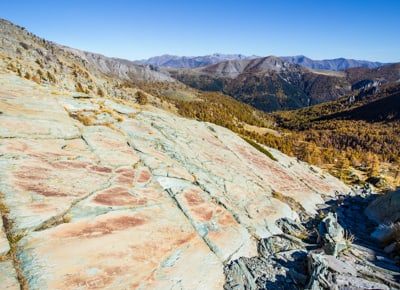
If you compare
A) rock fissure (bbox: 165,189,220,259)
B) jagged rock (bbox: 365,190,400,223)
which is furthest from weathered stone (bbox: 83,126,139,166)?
jagged rock (bbox: 365,190,400,223)

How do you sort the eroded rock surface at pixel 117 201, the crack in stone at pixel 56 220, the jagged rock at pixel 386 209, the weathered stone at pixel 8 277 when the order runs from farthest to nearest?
the jagged rock at pixel 386 209
the crack in stone at pixel 56 220
the eroded rock surface at pixel 117 201
the weathered stone at pixel 8 277

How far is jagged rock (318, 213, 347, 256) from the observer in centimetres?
1043

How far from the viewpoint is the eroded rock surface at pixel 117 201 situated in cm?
647

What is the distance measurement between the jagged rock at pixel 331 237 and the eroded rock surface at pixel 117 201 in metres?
2.09

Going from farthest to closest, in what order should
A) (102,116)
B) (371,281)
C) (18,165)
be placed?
(102,116)
(18,165)
(371,281)

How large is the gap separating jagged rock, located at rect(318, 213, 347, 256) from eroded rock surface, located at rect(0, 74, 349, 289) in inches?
82.3

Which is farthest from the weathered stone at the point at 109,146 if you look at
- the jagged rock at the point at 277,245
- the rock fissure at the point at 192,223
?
the jagged rock at the point at 277,245

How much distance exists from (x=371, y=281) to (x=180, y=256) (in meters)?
7.04

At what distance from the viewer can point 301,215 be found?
50.7 ft

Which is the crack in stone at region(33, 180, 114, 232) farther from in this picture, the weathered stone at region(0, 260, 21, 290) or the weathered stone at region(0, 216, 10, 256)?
the weathered stone at region(0, 260, 21, 290)

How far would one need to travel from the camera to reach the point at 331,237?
11516mm

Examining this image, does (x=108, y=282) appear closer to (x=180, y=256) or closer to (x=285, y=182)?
(x=180, y=256)

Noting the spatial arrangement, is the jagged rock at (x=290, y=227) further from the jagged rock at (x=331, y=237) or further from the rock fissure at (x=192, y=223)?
the rock fissure at (x=192, y=223)

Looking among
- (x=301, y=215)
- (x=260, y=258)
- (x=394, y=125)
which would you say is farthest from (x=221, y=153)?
(x=394, y=125)
